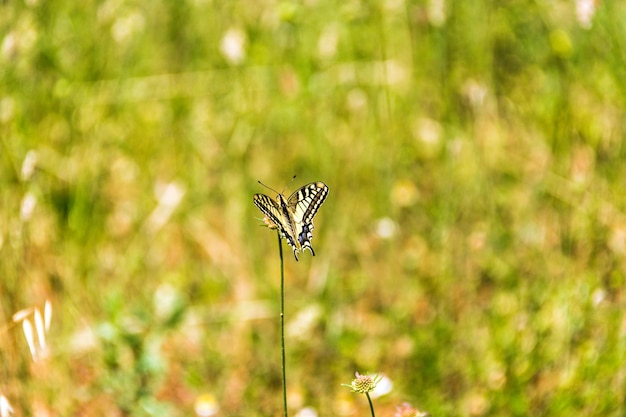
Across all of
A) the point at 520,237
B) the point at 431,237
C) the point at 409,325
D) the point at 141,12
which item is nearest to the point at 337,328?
the point at 409,325

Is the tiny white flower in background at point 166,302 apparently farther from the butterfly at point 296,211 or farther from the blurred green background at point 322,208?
the butterfly at point 296,211

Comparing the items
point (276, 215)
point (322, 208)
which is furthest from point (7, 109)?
point (276, 215)

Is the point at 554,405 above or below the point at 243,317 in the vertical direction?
below

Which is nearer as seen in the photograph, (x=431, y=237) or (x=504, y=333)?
(x=504, y=333)

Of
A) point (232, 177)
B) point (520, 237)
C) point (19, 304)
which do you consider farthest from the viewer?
point (232, 177)

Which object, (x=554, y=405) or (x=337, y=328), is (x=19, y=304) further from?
(x=554, y=405)

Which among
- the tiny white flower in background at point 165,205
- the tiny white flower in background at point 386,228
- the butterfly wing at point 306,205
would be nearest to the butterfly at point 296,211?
the butterfly wing at point 306,205

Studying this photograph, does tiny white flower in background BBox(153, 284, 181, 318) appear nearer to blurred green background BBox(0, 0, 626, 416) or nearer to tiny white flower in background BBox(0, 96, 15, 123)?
blurred green background BBox(0, 0, 626, 416)
